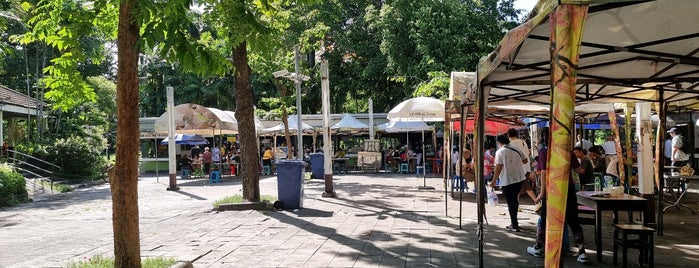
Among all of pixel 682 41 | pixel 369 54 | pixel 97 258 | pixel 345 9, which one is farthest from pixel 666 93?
pixel 345 9

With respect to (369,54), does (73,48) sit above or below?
below

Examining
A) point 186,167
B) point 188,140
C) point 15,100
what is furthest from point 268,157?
point 15,100

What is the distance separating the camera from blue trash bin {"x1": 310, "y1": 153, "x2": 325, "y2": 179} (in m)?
19.9

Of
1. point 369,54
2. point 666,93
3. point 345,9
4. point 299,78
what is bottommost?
point 666,93

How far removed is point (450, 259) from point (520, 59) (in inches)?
101

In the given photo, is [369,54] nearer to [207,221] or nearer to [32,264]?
[207,221]

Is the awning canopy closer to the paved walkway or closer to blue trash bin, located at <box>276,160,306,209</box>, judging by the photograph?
the paved walkway

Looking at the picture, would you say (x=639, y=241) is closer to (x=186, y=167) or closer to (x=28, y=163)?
(x=186, y=167)

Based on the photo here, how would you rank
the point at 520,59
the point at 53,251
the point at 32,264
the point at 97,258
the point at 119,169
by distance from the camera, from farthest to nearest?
the point at 53,251, the point at 32,264, the point at 97,258, the point at 520,59, the point at 119,169

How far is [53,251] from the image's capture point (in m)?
7.41

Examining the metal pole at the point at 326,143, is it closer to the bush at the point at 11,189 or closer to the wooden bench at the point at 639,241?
the wooden bench at the point at 639,241

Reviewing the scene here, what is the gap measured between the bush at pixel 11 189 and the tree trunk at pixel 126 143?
38.0 ft

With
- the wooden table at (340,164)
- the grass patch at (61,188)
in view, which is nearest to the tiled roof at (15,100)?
the grass patch at (61,188)

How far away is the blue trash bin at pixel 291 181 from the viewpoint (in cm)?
1096
